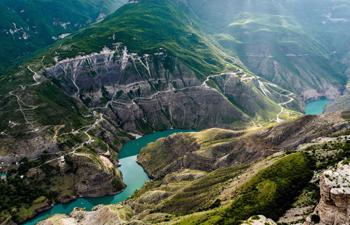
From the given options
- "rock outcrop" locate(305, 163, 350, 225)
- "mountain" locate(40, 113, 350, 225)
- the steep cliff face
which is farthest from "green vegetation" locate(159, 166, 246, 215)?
"rock outcrop" locate(305, 163, 350, 225)

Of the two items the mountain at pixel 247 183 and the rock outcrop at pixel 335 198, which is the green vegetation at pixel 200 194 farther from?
the rock outcrop at pixel 335 198

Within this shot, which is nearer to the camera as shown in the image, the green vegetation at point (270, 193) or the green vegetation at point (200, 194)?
the green vegetation at point (270, 193)

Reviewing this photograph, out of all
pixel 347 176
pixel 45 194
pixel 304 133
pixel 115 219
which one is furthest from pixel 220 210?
pixel 45 194

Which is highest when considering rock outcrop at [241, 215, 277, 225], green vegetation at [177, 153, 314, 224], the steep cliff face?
rock outcrop at [241, 215, 277, 225]

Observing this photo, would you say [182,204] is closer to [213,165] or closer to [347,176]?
[213,165]

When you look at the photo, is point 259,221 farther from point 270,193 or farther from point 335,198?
point 335,198

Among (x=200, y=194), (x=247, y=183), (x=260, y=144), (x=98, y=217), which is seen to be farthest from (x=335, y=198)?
→ (x=260, y=144)

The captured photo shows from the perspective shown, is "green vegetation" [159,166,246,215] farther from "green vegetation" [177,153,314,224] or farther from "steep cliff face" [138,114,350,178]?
"steep cliff face" [138,114,350,178]

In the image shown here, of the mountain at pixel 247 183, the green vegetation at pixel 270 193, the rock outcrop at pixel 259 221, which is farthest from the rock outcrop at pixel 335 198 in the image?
the green vegetation at pixel 270 193

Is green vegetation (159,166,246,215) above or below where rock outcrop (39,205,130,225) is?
above
